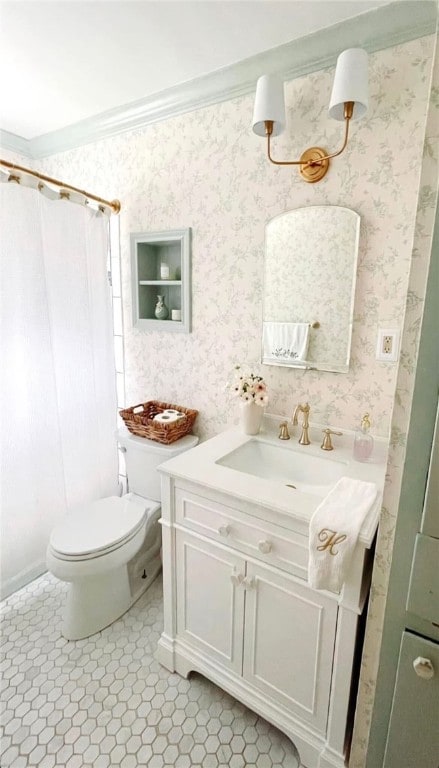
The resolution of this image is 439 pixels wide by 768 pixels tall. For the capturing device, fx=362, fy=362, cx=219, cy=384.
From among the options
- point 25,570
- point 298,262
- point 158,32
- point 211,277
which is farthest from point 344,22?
point 25,570

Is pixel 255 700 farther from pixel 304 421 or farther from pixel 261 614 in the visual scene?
pixel 304 421

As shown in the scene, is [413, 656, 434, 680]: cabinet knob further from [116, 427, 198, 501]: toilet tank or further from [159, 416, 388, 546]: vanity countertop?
[116, 427, 198, 501]: toilet tank

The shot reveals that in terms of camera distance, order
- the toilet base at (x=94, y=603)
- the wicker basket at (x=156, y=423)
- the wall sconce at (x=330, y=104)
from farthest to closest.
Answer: the wicker basket at (x=156, y=423) < the toilet base at (x=94, y=603) < the wall sconce at (x=330, y=104)

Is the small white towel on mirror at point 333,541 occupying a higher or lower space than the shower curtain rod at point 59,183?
lower

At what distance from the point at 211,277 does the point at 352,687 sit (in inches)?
62.9

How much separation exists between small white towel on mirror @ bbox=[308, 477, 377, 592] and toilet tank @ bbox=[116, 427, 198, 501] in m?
0.91

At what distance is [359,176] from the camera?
4.25 ft

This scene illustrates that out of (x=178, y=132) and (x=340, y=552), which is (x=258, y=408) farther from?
(x=178, y=132)

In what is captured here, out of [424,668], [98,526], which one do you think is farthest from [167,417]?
[424,668]

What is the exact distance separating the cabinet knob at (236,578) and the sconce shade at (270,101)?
1.56m

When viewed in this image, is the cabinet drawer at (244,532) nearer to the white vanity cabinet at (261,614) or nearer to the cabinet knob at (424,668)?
the white vanity cabinet at (261,614)

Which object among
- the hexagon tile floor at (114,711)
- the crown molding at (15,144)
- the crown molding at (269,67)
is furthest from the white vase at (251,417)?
the crown molding at (15,144)

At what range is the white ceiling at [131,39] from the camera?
118cm

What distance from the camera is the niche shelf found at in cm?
179
